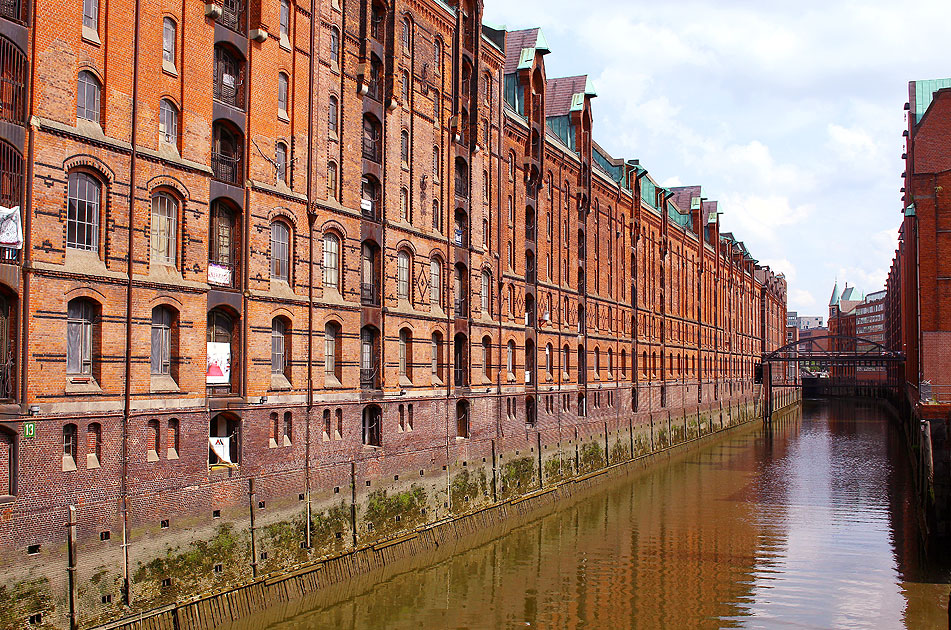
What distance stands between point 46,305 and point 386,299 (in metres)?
12.9

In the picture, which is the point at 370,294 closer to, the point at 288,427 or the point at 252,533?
the point at 288,427

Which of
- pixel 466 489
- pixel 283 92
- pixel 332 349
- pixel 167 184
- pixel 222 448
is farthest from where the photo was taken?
pixel 466 489

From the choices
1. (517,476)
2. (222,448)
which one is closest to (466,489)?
(517,476)

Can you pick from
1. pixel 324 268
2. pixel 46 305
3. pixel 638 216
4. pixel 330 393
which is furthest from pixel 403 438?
pixel 638 216

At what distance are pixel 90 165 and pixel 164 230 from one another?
2.66 metres

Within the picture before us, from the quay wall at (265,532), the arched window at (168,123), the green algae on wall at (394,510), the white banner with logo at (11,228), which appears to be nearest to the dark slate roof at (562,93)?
the quay wall at (265,532)

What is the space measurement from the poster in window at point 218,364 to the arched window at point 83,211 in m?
4.28

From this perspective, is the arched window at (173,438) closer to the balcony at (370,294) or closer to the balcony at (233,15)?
the balcony at (370,294)

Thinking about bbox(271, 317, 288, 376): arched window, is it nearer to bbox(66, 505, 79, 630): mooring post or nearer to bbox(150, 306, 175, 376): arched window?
bbox(150, 306, 175, 376): arched window

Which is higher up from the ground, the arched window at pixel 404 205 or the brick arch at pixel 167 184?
the arched window at pixel 404 205

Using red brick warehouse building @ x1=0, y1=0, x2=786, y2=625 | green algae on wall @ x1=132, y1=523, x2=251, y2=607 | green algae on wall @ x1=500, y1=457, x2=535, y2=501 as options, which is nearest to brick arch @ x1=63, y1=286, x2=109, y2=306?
red brick warehouse building @ x1=0, y1=0, x2=786, y2=625

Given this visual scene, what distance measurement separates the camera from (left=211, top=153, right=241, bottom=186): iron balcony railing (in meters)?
22.5

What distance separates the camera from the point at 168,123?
67.9 ft

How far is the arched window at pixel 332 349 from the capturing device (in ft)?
86.6
